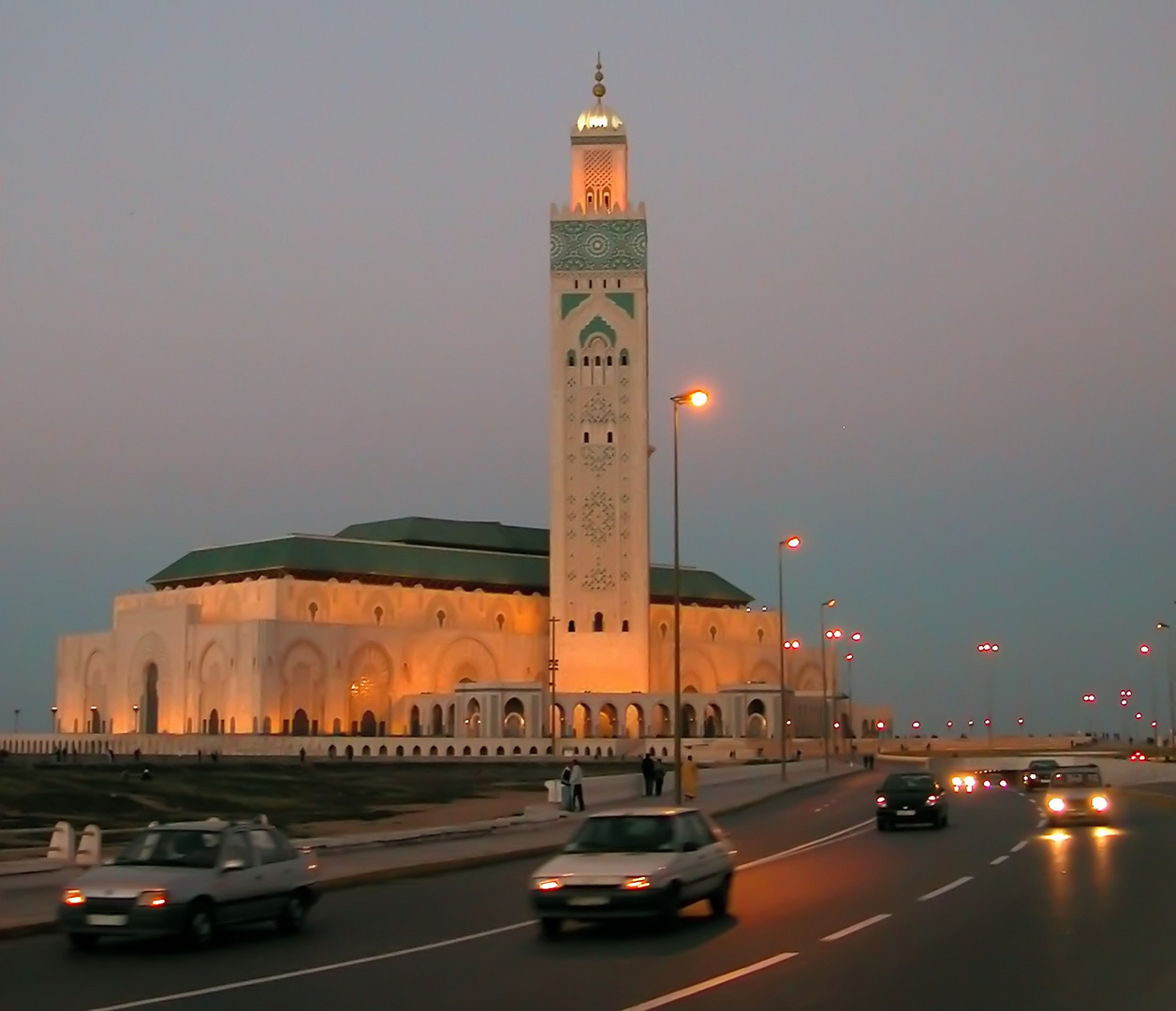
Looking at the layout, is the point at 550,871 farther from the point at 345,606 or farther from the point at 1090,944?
the point at 345,606

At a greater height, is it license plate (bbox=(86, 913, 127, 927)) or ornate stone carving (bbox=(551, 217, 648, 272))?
ornate stone carving (bbox=(551, 217, 648, 272))

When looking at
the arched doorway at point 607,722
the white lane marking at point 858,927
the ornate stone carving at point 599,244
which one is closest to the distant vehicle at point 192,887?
the white lane marking at point 858,927

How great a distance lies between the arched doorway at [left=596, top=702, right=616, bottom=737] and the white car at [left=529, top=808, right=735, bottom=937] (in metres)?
87.2

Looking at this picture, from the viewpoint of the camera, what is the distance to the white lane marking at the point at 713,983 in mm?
11969

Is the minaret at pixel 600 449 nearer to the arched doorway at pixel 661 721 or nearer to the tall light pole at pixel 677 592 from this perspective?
the arched doorway at pixel 661 721

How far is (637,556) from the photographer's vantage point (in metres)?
107

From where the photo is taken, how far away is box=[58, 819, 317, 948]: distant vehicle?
15.2 m

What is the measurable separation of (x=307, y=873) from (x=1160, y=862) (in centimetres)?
1286

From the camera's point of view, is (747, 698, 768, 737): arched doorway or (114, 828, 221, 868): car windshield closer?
(114, 828, 221, 868): car windshield

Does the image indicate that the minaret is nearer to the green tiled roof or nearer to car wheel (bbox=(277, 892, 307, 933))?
the green tiled roof

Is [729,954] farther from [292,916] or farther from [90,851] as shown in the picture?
[90,851]

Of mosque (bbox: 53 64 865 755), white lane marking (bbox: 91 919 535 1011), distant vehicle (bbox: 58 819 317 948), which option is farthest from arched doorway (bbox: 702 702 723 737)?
distant vehicle (bbox: 58 819 317 948)

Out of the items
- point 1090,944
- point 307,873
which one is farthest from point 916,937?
point 307,873

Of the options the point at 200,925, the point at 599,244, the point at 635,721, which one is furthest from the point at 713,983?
the point at 599,244
